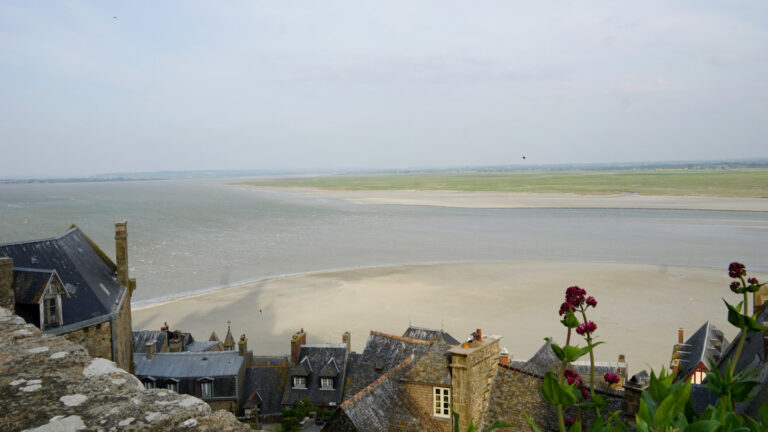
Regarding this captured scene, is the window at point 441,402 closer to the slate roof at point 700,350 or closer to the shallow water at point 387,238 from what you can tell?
the slate roof at point 700,350

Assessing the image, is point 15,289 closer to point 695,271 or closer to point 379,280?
point 379,280

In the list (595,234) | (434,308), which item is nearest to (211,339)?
(434,308)

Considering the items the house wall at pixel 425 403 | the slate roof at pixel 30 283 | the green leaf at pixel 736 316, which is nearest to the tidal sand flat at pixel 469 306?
the slate roof at pixel 30 283

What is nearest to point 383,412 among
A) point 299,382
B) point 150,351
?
point 299,382

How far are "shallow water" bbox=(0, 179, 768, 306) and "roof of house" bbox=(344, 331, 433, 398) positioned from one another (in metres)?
23.1

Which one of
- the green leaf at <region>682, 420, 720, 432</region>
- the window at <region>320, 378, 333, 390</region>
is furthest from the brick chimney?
the window at <region>320, 378, 333, 390</region>

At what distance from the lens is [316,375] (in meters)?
20.4

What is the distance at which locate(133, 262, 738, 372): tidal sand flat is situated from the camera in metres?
27.2

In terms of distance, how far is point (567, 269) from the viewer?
4256cm

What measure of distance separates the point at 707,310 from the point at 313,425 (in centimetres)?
2353

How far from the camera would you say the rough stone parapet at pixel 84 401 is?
2.87 meters

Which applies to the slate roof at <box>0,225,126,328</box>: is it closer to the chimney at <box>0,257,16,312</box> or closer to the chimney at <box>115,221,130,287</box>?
the chimney at <box>115,221,130,287</box>

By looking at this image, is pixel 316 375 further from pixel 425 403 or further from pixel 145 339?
pixel 425 403

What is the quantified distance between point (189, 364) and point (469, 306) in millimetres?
17354
